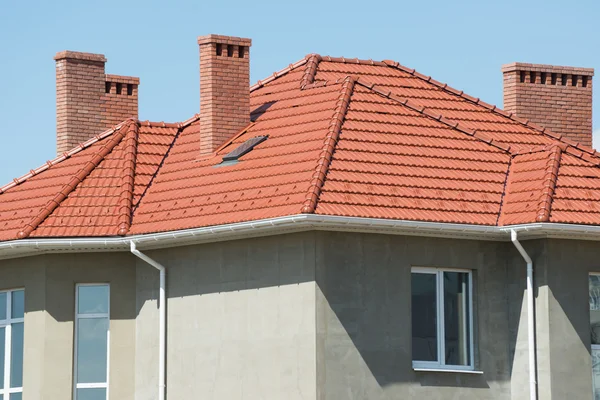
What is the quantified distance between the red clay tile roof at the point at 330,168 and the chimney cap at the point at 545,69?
83.4 inches

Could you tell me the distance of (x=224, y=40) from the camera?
28.8m

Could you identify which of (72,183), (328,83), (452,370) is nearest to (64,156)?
(72,183)

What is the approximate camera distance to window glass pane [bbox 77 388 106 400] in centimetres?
2677

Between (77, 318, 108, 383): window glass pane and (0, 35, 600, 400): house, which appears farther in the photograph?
(77, 318, 108, 383): window glass pane

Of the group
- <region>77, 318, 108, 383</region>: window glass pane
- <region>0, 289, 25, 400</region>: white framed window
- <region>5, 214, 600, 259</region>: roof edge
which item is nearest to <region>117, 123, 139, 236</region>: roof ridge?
<region>5, 214, 600, 259</region>: roof edge

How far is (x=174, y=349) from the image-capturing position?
26234 millimetres

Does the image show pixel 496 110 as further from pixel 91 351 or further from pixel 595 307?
pixel 91 351

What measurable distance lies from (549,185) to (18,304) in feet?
32.4

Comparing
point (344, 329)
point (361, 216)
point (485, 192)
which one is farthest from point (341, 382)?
point (485, 192)

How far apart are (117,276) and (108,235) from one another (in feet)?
3.10

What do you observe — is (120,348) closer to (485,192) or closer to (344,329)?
(344,329)

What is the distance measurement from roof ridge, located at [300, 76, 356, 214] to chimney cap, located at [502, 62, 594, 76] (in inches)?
201

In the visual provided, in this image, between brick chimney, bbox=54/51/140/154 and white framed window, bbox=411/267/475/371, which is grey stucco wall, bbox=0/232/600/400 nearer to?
white framed window, bbox=411/267/475/371

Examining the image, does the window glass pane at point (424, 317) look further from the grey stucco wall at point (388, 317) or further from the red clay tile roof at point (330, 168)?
the red clay tile roof at point (330, 168)
